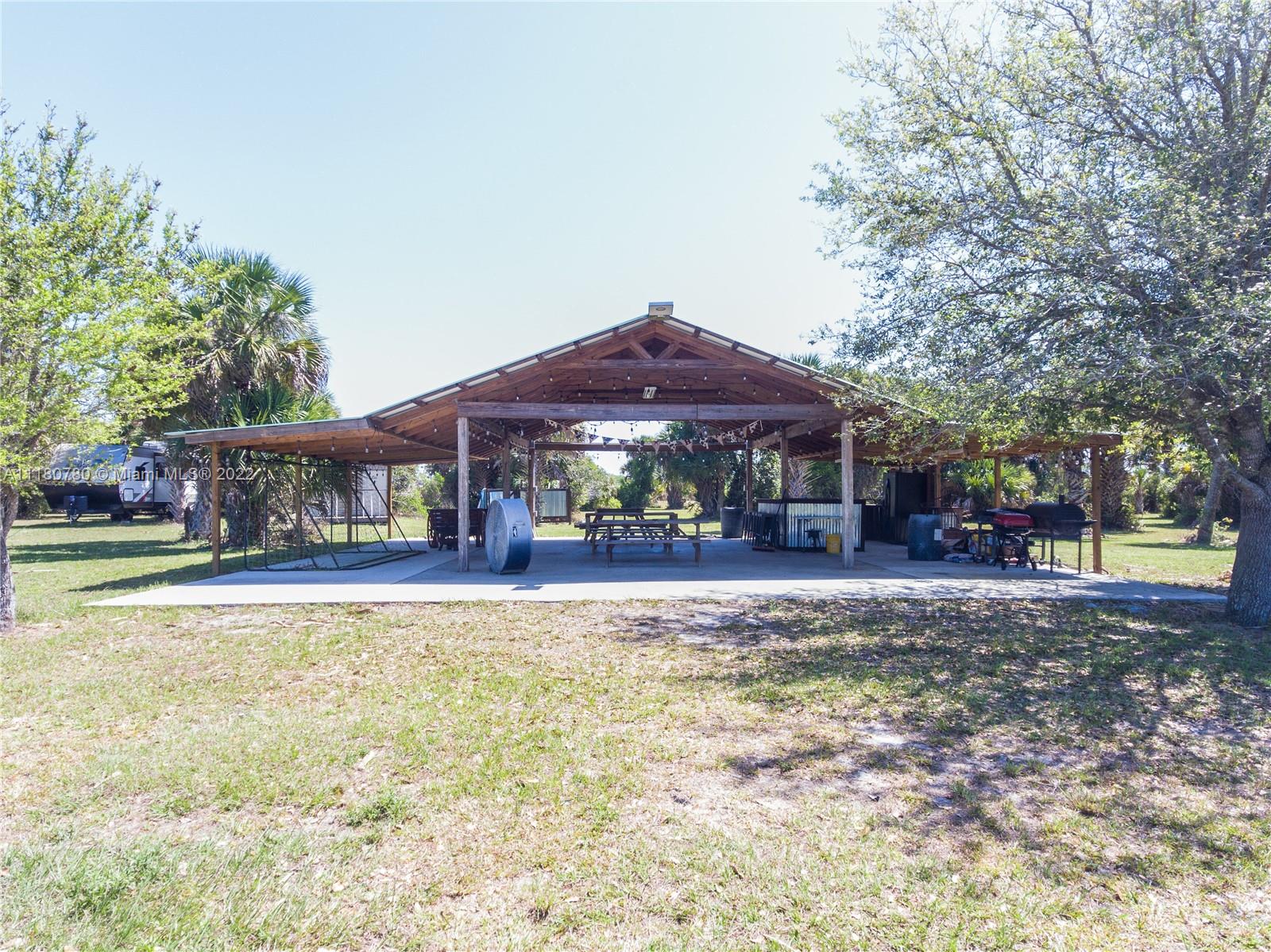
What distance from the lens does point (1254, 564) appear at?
750 cm

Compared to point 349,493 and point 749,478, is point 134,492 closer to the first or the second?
point 349,493

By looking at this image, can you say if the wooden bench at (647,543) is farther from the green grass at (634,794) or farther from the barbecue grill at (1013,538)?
the green grass at (634,794)

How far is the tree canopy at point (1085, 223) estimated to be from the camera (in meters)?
6.40

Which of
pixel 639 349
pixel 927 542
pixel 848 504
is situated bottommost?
pixel 927 542

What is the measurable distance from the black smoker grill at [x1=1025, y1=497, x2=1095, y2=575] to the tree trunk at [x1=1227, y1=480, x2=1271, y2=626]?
397 centimetres

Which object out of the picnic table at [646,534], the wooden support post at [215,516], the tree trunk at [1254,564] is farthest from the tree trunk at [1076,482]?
the wooden support post at [215,516]

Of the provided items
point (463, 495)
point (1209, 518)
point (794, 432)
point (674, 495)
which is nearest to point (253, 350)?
point (463, 495)

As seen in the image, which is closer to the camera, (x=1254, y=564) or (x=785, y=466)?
(x=1254, y=564)

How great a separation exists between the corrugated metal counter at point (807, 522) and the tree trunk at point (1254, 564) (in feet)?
27.0

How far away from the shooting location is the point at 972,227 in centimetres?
796

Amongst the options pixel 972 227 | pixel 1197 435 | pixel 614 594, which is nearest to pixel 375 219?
pixel 614 594

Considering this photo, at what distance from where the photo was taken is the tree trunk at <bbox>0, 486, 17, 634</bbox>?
6930 millimetres

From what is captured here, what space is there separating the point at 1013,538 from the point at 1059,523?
44.8 inches

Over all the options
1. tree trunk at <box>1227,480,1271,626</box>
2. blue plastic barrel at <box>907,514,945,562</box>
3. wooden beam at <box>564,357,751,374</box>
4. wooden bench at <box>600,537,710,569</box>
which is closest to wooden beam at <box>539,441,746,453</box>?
wooden bench at <box>600,537,710,569</box>
